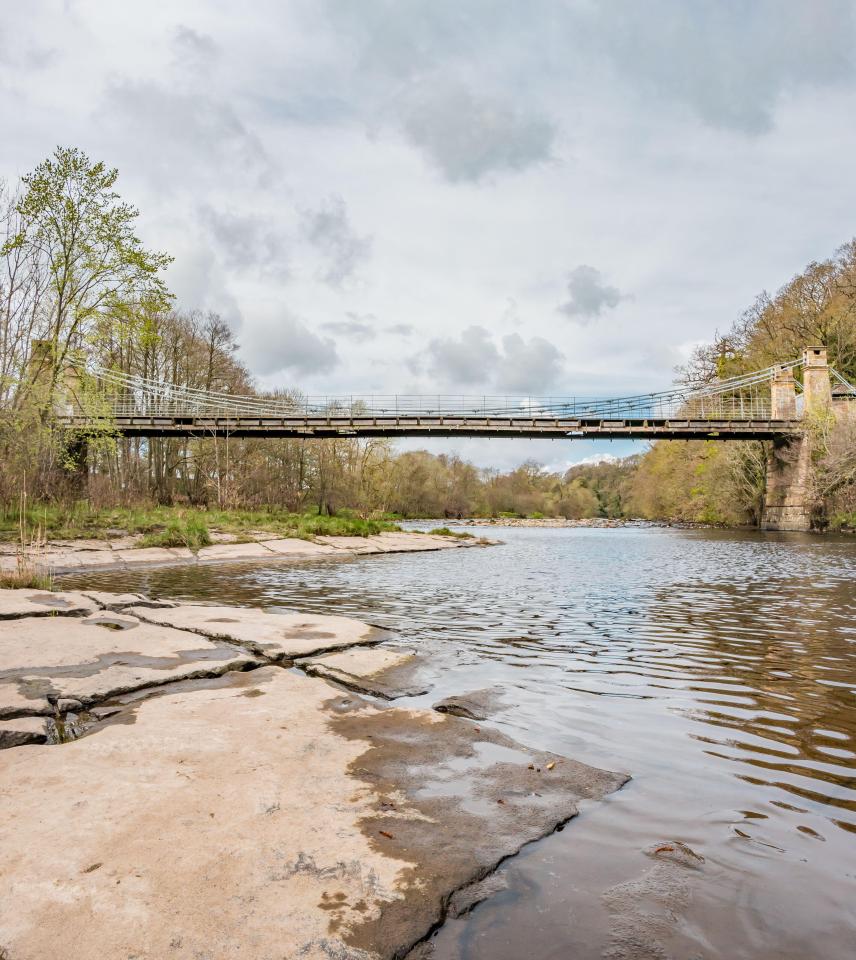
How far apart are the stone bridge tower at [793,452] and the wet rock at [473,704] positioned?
2844 centimetres

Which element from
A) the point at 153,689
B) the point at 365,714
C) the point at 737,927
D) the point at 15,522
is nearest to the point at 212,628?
the point at 153,689

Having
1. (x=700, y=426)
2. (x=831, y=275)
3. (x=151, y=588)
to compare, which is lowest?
(x=151, y=588)

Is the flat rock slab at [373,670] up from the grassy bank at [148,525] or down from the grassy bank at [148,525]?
down

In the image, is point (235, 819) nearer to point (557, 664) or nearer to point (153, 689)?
point (153, 689)

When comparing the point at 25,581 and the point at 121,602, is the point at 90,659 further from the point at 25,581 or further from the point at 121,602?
the point at 25,581

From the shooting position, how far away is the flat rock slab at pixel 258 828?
1282 mm

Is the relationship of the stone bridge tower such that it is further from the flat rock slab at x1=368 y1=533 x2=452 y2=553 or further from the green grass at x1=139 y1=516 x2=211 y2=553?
the green grass at x1=139 y1=516 x2=211 y2=553

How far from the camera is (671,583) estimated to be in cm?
932

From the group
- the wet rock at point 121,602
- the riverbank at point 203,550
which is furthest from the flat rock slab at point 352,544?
the wet rock at point 121,602

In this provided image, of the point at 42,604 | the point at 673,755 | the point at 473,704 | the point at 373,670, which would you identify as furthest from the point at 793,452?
the point at 42,604

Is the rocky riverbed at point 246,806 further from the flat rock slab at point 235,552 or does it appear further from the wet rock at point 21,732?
the flat rock slab at point 235,552

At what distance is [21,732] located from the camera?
241 centimetres

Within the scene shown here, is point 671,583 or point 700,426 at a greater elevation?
point 700,426

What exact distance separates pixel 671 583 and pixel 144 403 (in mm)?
26071
